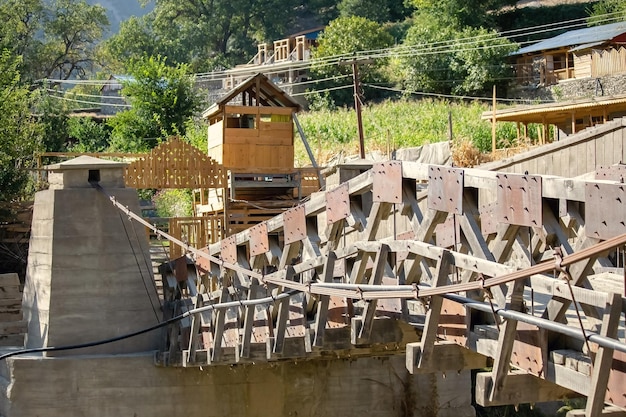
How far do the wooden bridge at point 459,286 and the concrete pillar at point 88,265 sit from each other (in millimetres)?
1117

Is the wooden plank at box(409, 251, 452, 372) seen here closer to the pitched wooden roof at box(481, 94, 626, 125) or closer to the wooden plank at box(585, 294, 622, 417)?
the wooden plank at box(585, 294, 622, 417)

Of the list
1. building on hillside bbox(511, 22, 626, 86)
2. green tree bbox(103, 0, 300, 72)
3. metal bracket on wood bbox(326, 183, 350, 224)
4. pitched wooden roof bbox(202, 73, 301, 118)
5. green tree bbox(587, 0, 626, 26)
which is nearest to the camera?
metal bracket on wood bbox(326, 183, 350, 224)

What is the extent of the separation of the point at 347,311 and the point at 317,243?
0.81 metres

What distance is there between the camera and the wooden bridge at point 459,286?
7.14 meters

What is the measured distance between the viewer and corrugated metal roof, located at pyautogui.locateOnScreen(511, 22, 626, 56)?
4775cm

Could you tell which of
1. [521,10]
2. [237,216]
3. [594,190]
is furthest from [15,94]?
[521,10]

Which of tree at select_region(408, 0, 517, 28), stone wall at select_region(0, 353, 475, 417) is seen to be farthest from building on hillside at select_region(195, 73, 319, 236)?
tree at select_region(408, 0, 517, 28)

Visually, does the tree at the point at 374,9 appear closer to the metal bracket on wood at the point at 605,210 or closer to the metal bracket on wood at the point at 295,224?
the metal bracket on wood at the point at 295,224

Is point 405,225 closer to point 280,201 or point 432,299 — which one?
point 432,299

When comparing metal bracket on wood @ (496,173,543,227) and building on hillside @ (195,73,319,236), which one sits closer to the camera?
metal bracket on wood @ (496,173,543,227)

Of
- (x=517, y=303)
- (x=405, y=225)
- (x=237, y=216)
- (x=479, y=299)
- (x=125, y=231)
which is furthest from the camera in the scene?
(x=237, y=216)

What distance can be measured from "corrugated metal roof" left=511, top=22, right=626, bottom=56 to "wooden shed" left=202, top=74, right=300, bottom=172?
21.2m

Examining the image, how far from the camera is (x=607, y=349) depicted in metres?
6.87

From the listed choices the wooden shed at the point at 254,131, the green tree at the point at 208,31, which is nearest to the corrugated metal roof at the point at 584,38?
A: the wooden shed at the point at 254,131
